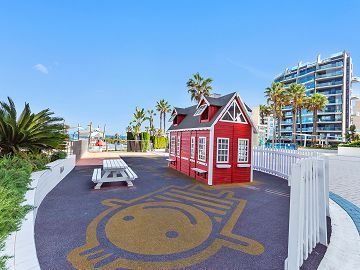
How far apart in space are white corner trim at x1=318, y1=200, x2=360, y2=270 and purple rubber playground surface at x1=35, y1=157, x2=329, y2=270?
18 centimetres

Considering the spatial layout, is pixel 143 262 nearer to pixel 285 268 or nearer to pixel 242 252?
pixel 242 252

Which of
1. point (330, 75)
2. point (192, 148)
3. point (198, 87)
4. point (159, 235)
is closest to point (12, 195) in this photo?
point (159, 235)

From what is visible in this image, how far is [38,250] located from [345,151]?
121 feet

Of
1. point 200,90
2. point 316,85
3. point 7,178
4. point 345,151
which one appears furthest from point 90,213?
point 316,85

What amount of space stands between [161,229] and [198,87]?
28661 millimetres

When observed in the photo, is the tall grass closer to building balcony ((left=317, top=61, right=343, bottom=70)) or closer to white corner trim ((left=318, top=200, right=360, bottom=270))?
white corner trim ((left=318, top=200, right=360, bottom=270))

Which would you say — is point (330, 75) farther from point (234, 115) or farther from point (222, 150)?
point (222, 150)

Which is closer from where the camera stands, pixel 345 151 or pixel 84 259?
pixel 84 259

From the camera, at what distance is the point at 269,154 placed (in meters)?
11.7

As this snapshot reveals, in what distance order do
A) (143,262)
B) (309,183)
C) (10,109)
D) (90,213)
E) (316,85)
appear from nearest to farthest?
1. (143,262)
2. (309,183)
3. (90,213)
4. (10,109)
5. (316,85)

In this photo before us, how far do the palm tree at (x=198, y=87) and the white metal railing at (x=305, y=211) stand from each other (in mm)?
27451

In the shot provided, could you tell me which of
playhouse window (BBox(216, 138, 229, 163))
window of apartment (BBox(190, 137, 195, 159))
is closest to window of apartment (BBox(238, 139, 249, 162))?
playhouse window (BBox(216, 138, 229, 163))

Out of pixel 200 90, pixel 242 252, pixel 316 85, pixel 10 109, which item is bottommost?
pixel 242 252

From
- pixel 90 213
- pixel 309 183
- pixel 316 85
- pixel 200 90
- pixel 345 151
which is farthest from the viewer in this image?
pixel 316 85
